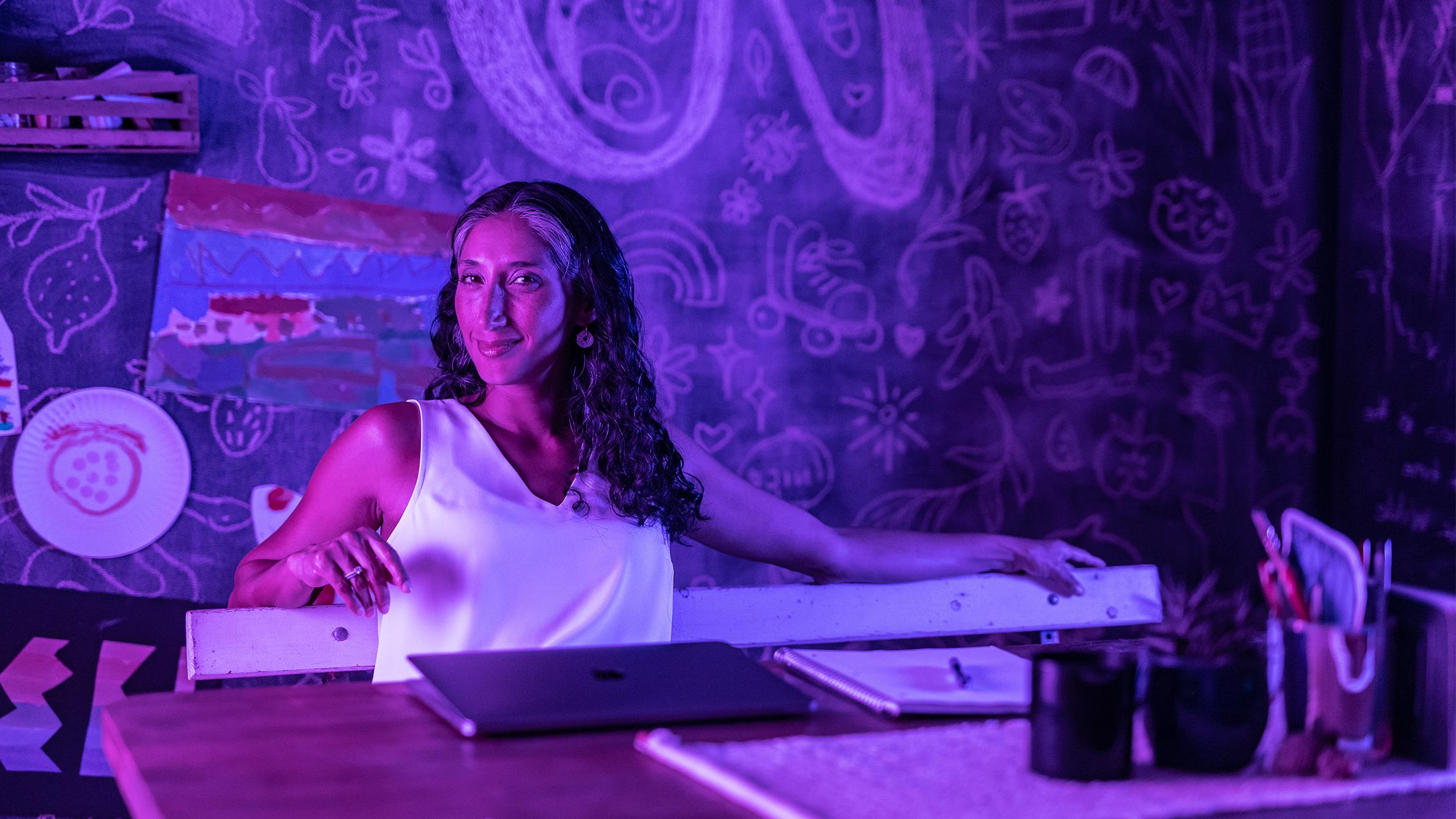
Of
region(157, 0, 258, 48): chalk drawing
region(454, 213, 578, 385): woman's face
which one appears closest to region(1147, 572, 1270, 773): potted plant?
region(454, 213, 578, 385): woman's face

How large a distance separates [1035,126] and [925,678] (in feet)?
7.38

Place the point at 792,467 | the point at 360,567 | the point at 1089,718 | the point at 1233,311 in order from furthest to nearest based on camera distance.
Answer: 1. the point at 1233,311
2. the point at 792,467
3. the point at 360,567
4. the point at 1089,718

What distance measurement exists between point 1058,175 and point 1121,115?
0.78 feet

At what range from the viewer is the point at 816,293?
303 centimetres

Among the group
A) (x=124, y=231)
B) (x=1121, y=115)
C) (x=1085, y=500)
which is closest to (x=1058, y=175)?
(x=1121, y=115)

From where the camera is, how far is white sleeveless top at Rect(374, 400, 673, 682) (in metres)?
1.65

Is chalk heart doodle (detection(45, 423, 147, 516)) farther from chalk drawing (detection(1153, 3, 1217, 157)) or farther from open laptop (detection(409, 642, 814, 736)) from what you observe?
chalk drawing (detection(1153, 3, 1217, 157))

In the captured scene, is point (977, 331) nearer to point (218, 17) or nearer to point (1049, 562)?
point (1049, 562)

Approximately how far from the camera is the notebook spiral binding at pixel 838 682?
113 cm

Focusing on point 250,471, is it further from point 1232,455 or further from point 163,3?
point 1232,455

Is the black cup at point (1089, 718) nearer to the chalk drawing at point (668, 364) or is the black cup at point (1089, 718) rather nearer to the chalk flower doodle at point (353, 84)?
the chalk drawing at point (668, 364)

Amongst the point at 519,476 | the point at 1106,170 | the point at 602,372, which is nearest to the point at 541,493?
the point at 519,476

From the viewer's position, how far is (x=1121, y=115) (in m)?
3.27

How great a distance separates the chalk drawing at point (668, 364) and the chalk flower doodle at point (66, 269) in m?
1.09
